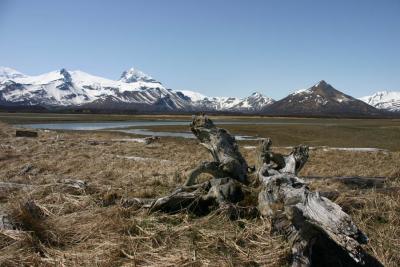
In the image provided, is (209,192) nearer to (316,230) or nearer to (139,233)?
(139,233)

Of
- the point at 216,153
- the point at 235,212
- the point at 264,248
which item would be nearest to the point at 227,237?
the point at 264,248

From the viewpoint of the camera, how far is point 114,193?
29.3ft

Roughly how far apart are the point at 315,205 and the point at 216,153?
554 centimetres

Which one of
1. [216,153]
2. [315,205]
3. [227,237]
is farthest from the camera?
[216,153]

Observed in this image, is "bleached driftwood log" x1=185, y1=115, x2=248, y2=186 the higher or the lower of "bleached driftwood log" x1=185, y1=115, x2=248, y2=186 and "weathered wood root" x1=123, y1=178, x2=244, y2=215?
the higher

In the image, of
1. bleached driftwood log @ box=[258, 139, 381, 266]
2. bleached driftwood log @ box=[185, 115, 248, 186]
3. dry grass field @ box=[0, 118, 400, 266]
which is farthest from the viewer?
bleached driftwood log @ box=[185, 115, 248, 186]

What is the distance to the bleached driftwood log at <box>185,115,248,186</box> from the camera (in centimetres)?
983

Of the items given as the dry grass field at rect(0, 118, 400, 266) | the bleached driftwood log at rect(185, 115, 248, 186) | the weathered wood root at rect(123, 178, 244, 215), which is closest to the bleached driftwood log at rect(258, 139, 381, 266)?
the dry grass field at rect(0, 118, 400, 266)

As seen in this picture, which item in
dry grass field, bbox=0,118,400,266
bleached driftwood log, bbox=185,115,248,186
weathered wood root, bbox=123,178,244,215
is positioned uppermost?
bleached driftwood log, bbox=185,115,248,186

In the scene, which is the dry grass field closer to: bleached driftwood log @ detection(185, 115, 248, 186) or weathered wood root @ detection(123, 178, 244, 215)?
weathered wood root @ detection(123, 178, 244, 215)

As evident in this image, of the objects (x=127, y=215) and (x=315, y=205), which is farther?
(x=127, y=215)

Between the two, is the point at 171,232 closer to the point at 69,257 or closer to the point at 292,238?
the point at 69,257

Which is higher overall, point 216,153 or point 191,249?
point 216,153

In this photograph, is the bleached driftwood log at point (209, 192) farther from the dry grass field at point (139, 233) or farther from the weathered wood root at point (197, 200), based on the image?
the dry grass field at point (139, 233)
